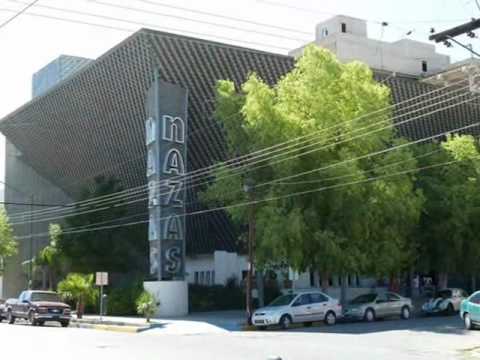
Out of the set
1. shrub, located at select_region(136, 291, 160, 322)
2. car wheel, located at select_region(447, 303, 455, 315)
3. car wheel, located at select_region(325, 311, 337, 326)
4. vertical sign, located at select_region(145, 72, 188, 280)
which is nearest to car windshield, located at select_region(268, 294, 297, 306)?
car wheel, located at select_region(325, 311, 337, 326)

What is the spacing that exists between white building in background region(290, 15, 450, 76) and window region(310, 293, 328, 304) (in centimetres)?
3899

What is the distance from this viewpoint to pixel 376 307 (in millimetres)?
33219

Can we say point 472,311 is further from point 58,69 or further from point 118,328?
point 58,69

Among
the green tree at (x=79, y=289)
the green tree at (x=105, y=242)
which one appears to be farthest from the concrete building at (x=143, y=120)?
the green tree at (x=79, y=289)

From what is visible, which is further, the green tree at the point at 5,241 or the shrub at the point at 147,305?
the green tree at the point at 5,241

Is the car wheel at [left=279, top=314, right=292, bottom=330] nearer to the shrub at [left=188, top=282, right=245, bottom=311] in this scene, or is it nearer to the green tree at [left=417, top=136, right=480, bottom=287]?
the green tree at [left=417, top=136, right=480, bottom=287]

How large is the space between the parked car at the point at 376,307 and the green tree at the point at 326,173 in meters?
1.45

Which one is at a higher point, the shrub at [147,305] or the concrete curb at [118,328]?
the shrub at [147,305]

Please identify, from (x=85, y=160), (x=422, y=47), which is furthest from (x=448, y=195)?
(x=422, y=47)

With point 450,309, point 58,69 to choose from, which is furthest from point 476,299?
point 58,69

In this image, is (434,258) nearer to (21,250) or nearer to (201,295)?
(201,295)

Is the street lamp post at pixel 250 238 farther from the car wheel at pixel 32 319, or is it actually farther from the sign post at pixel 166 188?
the car wheel at pixel 32 319

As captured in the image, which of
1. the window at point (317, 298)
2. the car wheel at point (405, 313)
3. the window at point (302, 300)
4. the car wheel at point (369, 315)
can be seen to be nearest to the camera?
the window at point (302, 300)

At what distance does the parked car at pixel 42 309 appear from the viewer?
110 feet
